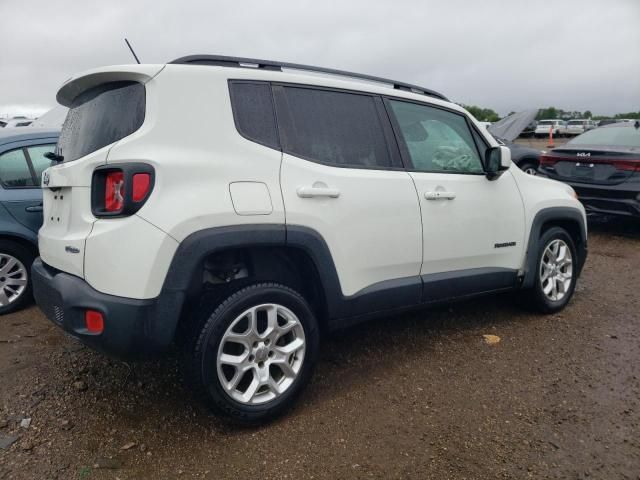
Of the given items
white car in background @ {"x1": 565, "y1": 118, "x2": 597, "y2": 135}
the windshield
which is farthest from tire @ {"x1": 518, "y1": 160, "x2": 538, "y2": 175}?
white car in background @ {"x1": 565, "y1": 118, "x2": 597, "y2": 135}

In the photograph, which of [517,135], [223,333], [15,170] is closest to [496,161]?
[223,333]

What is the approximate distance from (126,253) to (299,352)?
1.07m

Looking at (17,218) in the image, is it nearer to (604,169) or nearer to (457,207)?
(457,207)

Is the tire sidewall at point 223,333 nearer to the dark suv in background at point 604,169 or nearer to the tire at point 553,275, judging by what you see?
the tire at point 553,275

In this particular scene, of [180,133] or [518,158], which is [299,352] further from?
[518,158]

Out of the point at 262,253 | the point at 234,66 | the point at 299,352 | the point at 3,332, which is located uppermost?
the point at 234,66

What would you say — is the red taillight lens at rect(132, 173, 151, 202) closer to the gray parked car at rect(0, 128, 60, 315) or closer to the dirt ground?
the dirt ground

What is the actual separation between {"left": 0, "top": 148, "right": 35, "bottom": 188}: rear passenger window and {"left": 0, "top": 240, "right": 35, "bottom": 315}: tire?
52 centimetres

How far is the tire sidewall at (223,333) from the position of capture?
2.45 meters

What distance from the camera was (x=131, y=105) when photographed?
2.50 meters

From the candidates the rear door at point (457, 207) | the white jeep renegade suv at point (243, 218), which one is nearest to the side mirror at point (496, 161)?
the rear door at point (457, 207)

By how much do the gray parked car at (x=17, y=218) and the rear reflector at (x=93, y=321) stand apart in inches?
97.8

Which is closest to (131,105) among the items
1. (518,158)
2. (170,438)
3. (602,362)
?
(170,438)

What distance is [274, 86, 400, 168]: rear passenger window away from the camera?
2.85 metres
